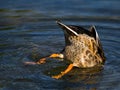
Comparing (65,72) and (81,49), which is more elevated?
(81,49)

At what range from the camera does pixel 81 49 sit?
9500mm

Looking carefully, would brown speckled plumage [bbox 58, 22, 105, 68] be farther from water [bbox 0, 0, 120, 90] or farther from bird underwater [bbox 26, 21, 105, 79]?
water [bbox 0, 0, 120, 90]

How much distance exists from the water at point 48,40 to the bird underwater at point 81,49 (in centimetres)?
13

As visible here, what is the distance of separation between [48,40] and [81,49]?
1652mm

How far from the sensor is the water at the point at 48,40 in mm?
9016

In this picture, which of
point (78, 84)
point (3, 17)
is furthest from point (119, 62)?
point (3, 17)

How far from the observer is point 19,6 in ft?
42.4

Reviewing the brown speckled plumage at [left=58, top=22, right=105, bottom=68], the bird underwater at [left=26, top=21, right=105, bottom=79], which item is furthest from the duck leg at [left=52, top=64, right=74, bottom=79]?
the brown speckled plumage at [left=58, top=22, right=105, bottom=68]

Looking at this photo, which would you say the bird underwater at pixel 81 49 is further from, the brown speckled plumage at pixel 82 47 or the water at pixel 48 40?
the water at pixel 48 40

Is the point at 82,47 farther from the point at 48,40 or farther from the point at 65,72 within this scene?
the point at 48,40

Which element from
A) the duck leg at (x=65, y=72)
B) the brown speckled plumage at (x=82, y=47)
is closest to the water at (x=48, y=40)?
the duck leg at (x=65, y=72)

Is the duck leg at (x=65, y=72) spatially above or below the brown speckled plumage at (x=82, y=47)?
below

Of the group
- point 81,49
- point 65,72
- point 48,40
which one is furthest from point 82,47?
point 48,40

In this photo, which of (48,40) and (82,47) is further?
(48,40)
